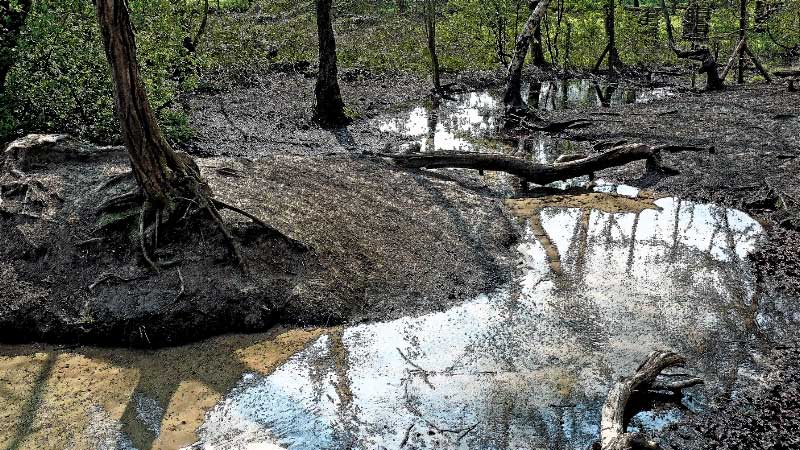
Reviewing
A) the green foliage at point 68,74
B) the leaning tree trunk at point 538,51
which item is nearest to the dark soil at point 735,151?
the leaning tree trunk at point 538,51

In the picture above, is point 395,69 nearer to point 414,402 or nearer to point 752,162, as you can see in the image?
point 752,162

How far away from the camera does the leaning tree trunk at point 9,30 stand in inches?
464

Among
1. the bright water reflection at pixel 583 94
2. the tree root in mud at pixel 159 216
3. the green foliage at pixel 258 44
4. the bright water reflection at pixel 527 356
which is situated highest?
the green foliage at pixel 258 44

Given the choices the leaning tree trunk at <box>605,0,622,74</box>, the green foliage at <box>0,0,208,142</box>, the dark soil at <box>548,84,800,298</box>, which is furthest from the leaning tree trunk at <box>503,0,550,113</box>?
the green foliage at <box>0,0,208,142</box>

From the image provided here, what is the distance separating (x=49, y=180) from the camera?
10.0 meters

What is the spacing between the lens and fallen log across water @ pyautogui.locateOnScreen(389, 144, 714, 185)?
1288 cm

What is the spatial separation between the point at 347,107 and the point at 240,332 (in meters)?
11.4

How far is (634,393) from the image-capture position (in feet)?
23.0

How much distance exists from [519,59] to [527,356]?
40.7ft

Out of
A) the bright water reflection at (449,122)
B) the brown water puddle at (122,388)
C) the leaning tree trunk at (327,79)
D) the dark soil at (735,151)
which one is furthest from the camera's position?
the bright water reflection at (449,122)

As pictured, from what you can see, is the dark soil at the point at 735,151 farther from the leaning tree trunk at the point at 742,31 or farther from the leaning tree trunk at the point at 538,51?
the leaning tree trunk at the point at 538,51

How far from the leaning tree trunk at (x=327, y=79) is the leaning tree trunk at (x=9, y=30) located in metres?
6.15

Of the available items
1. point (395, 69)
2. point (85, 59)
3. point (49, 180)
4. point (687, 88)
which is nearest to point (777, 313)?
point (49, 180)

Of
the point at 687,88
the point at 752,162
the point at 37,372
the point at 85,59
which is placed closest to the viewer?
the point at 37,372
